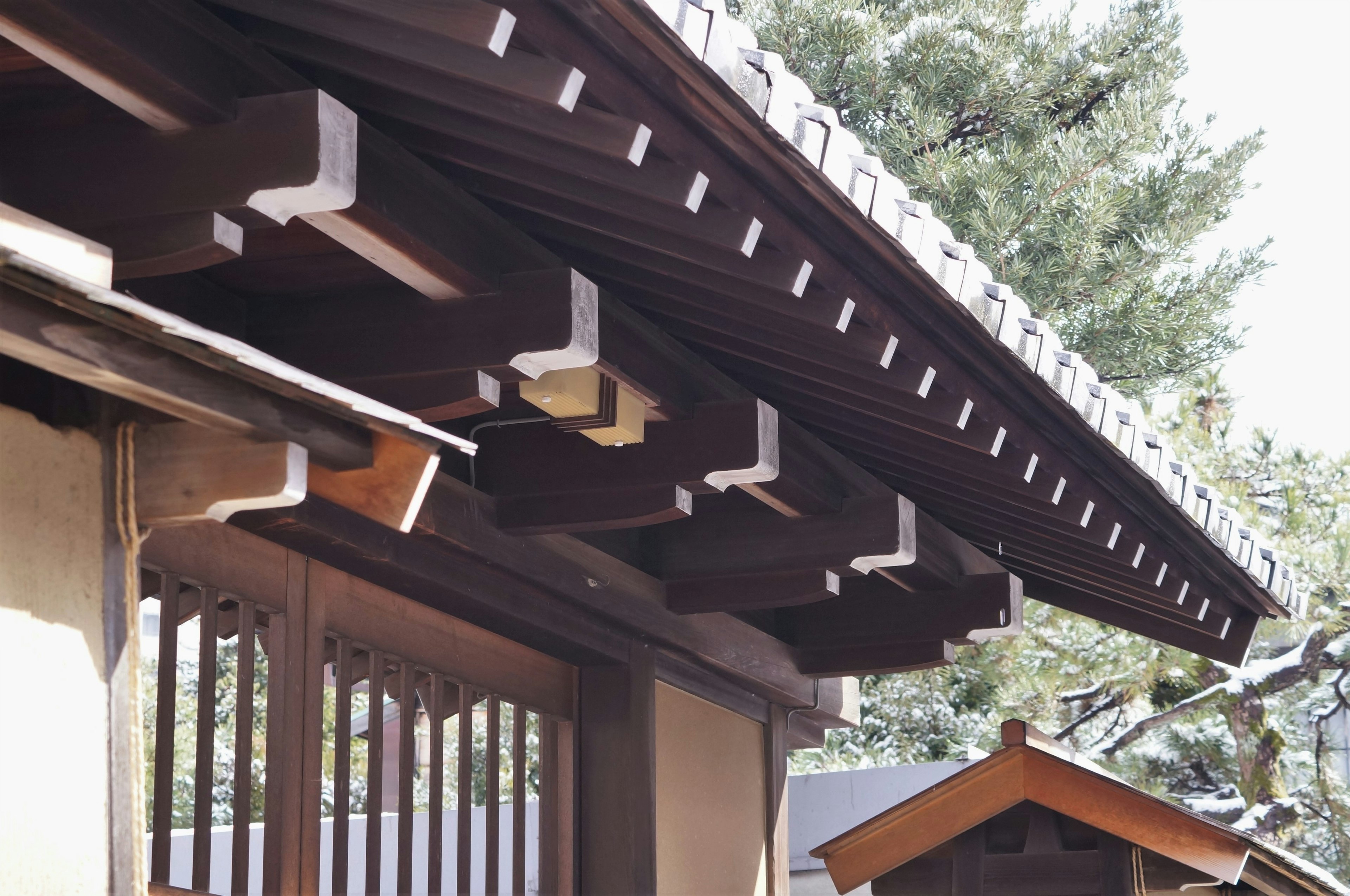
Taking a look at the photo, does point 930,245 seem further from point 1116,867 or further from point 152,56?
point 1116,867

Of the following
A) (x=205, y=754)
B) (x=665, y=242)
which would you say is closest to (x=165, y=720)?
(x=205, y=754)

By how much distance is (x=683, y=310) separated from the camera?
3.36 meters

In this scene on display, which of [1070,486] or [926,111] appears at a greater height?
[926,111]

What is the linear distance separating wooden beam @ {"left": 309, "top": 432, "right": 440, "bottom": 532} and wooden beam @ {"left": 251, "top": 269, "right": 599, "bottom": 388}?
930 millimetres

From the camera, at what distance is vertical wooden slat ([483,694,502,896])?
4.48m

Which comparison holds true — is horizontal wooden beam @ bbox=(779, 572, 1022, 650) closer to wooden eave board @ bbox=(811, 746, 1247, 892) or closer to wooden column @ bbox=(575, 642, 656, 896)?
wooden eave board @ bbox=(811, 746, 1247, 892)

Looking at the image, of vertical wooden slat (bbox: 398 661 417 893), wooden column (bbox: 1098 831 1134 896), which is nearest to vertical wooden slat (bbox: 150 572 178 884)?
vertical wooden slat (bbox: 398 661 417 893)

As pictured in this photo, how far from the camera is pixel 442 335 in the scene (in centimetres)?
296

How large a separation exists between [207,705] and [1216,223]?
1096 centimetres

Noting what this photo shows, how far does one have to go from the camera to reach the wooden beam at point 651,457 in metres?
3.65

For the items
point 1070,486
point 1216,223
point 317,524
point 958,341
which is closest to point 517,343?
point 317,524

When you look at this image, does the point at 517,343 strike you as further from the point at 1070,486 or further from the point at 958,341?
the point at 1070,486

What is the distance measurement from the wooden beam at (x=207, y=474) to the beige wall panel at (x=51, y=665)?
67mm

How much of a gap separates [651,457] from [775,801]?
2.90 metres
